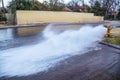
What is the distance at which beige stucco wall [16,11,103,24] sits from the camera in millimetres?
32197

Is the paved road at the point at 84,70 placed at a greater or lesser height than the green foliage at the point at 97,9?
lesser

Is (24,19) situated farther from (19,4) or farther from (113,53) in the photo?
(113,53)

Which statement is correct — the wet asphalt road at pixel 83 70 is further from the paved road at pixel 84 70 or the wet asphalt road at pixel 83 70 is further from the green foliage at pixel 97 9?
the green foliage at pixel 97 9

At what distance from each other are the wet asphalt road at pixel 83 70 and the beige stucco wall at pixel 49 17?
25.8 metres

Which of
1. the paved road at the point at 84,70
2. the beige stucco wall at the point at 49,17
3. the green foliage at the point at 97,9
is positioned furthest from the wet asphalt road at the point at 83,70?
the green foliage at the point at 97,9

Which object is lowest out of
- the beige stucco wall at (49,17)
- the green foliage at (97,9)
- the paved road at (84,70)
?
the paved road at (84,70)

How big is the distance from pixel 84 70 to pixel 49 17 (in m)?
31.8

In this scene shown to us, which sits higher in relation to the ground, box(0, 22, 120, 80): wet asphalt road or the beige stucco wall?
the beige stucco wall

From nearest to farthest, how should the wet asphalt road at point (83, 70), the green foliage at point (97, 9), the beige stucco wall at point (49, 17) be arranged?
1. the wet asphalt road at point (83, 70)
2. the beige stucco wall at point (49, 17)
3. the green foliage at point (97, 9)

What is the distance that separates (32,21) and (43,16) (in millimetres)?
2972

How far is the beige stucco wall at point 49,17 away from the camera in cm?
3220

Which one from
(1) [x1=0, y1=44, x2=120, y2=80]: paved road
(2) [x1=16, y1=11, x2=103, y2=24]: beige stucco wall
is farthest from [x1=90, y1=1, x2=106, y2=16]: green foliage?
(1) [x1=0, y1=44, x2=120, y2=80]: paved road

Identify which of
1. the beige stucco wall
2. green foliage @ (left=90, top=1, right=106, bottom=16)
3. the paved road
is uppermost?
green foliage @ (left=90, top=1, right=106, bottom=16)

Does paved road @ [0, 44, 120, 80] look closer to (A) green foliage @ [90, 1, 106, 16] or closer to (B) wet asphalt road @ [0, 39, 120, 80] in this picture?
(B) wet asphalt road @ [0, 39, 120, 80]
